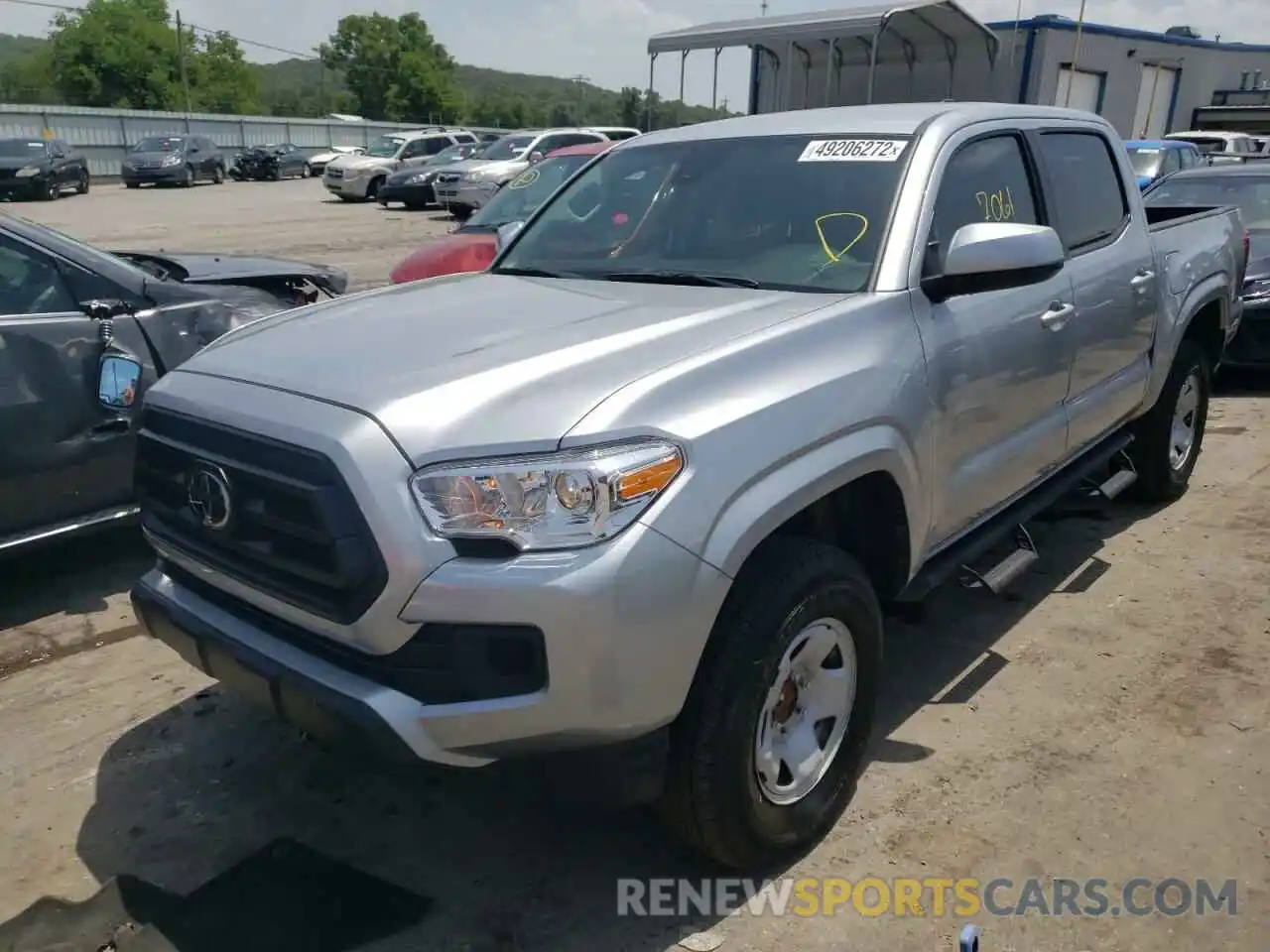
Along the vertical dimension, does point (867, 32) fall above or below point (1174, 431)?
above

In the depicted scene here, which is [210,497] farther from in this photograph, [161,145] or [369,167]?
[161,145]

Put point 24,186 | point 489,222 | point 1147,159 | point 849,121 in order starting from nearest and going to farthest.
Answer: point 849,121
point 489,222
point 1147,159
point 24,186

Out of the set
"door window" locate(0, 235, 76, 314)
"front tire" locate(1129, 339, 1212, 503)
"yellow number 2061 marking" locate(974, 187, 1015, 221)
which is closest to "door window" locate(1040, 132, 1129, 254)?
"yellow number 2061 marking" locate(974, 187, 1015, 221)

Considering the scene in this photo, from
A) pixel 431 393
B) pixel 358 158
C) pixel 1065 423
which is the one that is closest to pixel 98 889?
pixel 431 393

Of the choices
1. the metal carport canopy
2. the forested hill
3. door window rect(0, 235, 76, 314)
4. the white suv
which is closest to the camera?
door window rect(0, 235, 76, 314)

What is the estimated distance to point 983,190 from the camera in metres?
3.65

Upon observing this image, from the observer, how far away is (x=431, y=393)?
2359mm

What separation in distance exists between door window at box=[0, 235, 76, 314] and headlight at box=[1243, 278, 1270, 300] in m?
7.61

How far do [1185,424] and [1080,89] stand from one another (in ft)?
73.0

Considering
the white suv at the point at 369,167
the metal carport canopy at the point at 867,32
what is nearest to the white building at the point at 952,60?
the metal carport canopy at the point at 867,32

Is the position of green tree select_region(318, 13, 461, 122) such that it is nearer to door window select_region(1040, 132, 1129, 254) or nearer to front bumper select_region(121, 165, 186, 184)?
front bumper select_region(121, 165, 186, 184)

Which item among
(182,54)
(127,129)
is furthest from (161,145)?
(182,54)

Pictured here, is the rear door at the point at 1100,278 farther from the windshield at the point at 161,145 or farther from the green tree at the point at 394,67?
the green tree at the point at 394,67

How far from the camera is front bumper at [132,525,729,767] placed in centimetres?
215
